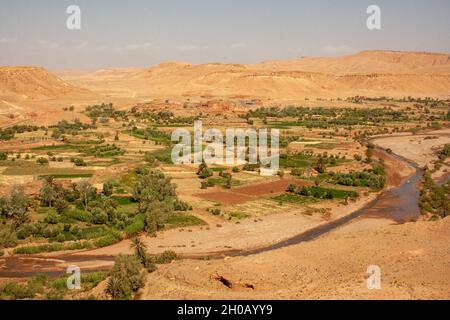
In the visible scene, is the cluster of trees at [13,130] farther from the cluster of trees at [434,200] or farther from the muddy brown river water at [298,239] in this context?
the cluster of trees at [434,200]

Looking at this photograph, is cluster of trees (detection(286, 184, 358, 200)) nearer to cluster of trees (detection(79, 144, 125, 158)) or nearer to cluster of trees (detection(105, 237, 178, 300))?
cluster of trees (detection(105, 237, 178, 300))

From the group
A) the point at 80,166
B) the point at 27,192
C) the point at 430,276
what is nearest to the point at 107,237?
the point at 27,192

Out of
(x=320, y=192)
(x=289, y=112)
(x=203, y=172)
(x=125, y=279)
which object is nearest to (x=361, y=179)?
(x=320, y=192)

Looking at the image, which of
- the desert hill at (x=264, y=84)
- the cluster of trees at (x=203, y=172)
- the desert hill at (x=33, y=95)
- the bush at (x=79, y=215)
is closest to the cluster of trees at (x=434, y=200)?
the cluster of trees at (x=203, y=172)

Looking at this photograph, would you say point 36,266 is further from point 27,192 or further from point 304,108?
point 304,108

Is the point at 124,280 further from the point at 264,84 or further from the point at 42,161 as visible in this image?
the point at 264,84

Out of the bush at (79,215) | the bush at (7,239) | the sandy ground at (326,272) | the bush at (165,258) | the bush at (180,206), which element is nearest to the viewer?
the sandy ground at (326,272)

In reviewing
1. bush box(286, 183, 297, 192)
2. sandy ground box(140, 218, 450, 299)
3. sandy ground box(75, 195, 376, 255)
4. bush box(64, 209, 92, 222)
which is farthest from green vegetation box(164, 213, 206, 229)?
bush box(286, 183, 297, 192)

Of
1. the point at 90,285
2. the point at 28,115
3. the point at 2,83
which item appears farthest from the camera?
the point at 2,83
